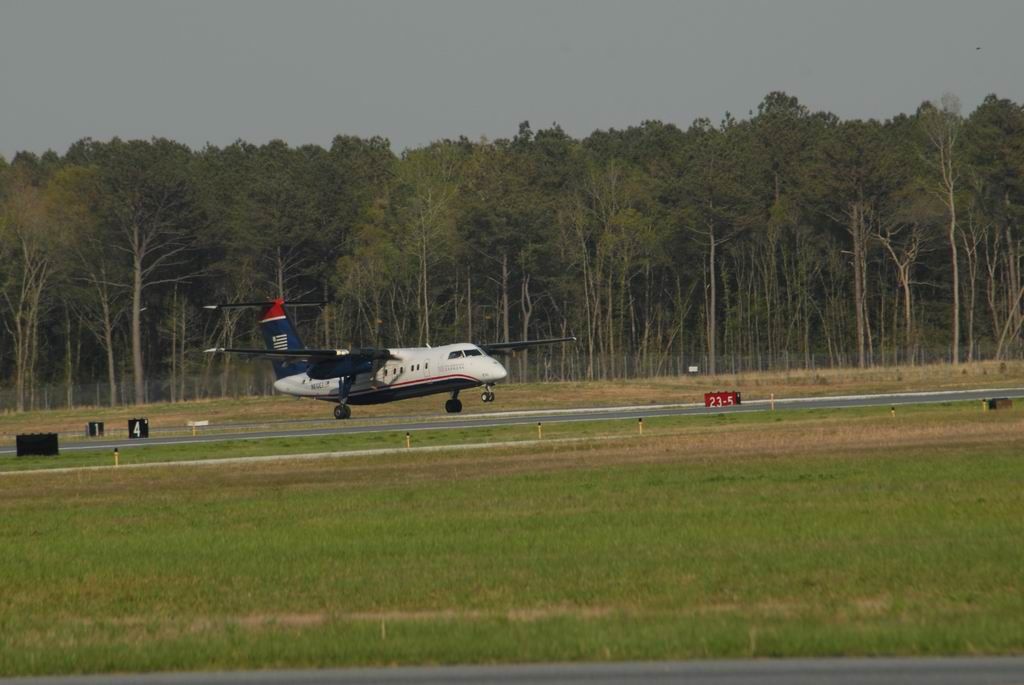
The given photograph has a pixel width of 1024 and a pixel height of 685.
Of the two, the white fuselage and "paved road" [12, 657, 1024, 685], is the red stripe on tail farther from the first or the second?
"paved road" [12, 657, 1024, 685]

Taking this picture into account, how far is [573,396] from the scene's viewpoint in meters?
84.0

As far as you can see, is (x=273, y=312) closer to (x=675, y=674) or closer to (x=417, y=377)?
(x=417, y=377)

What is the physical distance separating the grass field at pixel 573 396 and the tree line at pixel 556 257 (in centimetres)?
1554

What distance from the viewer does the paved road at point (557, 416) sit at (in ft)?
189

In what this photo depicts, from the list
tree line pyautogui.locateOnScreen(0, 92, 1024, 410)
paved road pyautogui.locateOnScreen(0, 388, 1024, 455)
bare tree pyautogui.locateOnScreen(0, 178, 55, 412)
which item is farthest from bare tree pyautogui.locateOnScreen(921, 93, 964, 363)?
bare tree pyautogui.locateOnScreen(0, 178, 55, 412)

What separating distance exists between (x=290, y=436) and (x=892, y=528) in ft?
123

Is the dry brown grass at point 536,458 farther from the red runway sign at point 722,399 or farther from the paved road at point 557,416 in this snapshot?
the red runway sign at point 722,399

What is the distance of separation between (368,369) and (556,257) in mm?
52856

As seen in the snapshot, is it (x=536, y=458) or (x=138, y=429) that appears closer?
(x=536, y=458)

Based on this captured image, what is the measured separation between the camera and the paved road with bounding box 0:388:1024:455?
57.8 m

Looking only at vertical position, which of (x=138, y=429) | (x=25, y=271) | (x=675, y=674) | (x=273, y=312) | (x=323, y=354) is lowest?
(x=675, y=674)

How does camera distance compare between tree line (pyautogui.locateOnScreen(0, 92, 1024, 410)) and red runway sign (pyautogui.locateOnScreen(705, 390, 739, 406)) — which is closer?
red runway sign (pyautogui.locateOnScreen(705, 390, 739, 406))

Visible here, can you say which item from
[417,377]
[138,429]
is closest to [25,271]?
[417,377]

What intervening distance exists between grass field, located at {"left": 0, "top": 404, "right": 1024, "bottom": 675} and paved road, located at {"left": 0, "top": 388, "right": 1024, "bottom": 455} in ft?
70.2
